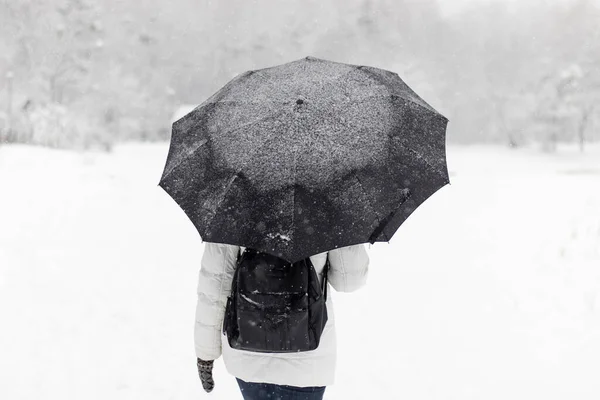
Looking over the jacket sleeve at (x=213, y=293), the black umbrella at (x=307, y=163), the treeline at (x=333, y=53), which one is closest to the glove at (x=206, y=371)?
the jacket sleeve at (x=213, y=293)

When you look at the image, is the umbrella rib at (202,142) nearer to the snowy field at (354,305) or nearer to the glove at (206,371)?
the glove at (206,371)

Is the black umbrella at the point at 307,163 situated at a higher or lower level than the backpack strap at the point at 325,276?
higher

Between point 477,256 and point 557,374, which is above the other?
point 477,256

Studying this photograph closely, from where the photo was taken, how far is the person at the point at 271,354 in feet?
7.50

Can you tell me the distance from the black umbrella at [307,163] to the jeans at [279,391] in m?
0.82

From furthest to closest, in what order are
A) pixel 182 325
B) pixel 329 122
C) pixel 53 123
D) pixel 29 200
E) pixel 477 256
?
pixel 53 123, pixel 29 200, pixel 477 256, pixel 182 325, pixel 329 122

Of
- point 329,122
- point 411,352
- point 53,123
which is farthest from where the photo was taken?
point 53,123

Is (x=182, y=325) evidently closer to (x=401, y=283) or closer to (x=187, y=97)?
(x=401, y=283)

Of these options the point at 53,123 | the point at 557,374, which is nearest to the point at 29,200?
the point at 557,374

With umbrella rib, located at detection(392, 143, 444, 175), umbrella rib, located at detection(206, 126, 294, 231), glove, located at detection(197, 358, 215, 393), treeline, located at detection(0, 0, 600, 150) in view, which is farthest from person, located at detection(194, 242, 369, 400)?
treeline, located at detection(0, 0, 600, 150)

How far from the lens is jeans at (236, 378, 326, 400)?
2.40m

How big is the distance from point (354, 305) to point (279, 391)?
3970 mm

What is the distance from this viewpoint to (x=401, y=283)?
707cm

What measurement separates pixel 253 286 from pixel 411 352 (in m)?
3.44
